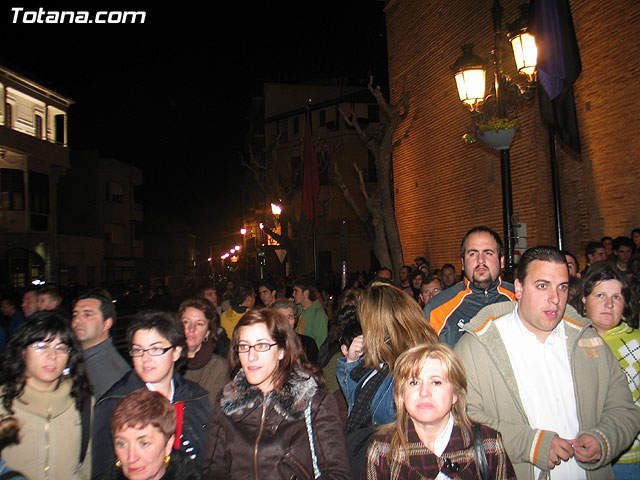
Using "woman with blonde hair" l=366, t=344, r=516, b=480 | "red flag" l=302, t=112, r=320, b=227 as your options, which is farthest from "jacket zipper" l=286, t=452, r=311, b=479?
"red flag" l=302, t=112, r=320, b=227

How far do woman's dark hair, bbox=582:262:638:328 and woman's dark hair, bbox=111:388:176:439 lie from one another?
316 centimetres

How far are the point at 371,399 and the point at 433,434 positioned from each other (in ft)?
1.85

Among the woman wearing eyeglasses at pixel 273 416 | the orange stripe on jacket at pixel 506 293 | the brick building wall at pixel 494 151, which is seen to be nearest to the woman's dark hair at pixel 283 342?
the woman wearing eyeglasses at pixel 273 416

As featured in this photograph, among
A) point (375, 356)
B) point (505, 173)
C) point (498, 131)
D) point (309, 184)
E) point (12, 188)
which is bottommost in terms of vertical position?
point (375, 356)

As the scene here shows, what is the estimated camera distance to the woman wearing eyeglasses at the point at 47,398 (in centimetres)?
323

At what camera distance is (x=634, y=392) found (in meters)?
3.68

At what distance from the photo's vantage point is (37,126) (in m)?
31.0

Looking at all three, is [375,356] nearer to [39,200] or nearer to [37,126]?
[39,200]

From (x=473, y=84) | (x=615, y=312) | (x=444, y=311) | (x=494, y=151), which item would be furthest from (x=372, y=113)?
(x=615, y=312)

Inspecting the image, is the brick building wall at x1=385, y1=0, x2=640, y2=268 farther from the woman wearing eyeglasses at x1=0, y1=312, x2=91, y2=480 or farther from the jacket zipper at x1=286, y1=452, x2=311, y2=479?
the woman wearing eyeglasses at x1=0, y1=312, x2=91, y2=480

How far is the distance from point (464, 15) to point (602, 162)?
22.2ft

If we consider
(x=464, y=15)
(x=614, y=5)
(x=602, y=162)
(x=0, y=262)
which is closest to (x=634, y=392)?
(x=602, y=162)

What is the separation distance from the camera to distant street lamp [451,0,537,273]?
7.18 metres

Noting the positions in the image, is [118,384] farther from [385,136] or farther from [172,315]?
[385,136]
